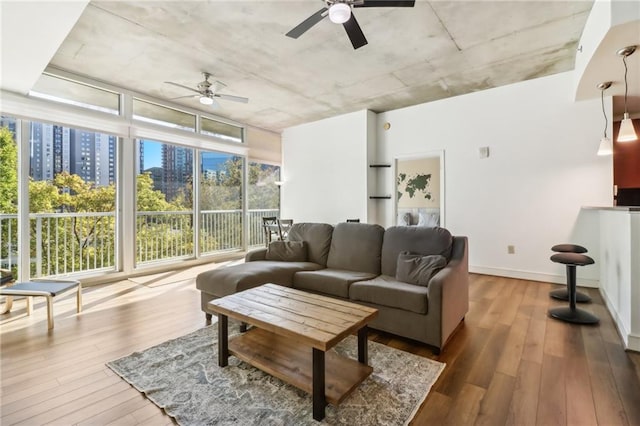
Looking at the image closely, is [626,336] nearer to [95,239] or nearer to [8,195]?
[95,239]

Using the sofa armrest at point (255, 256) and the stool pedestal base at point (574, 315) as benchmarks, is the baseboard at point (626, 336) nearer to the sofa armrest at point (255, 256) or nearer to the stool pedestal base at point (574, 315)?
the stool pedestal base at point (574, 315)

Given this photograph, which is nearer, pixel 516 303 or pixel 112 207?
pixel 516 303

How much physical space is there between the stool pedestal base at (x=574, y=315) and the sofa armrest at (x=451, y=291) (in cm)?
92

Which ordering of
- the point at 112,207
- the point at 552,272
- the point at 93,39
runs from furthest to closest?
the point at 112,207 → the point at 552,272 → the point at 93,39

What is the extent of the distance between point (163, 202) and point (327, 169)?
312 cm

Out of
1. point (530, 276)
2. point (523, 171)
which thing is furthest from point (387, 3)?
point (530, 276)

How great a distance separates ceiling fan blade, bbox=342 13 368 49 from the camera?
2397 millimetres

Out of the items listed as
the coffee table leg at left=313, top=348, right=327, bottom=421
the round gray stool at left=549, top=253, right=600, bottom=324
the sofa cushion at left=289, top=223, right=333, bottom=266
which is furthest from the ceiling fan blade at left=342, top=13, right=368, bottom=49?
the round gray stool at left=549, top=253, right=600, bottom=324

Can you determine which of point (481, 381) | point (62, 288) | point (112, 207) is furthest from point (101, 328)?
point (481, 381)

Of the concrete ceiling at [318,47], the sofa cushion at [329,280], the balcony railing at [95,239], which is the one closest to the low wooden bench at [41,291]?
the balcony railing at [95,239]

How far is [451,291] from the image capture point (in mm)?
2271

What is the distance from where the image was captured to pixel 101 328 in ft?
8.62

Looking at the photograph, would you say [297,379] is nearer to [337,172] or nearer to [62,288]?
[62,288]

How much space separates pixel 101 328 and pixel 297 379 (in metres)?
2.09
